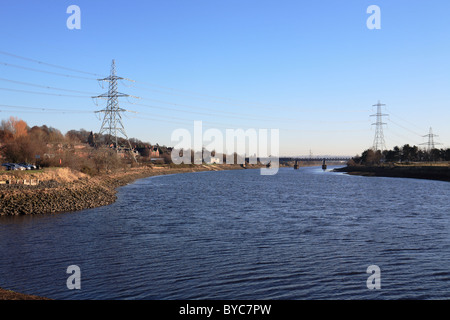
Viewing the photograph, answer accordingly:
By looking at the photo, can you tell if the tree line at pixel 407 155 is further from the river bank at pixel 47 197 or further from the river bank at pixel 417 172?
the river bank at pixel 47 197

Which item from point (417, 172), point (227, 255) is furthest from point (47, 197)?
point (417, 172)

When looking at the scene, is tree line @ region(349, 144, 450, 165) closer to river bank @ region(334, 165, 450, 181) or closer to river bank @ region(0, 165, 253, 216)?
river bank @ region(334, 165, 450, 181)

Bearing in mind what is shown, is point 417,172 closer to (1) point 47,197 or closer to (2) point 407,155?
(2) point 407,155

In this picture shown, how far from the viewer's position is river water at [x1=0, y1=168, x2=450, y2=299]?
1402 cm

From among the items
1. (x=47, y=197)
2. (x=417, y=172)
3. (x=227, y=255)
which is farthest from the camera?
(x=417, y=172)

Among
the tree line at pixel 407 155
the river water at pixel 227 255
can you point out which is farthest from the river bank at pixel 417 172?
the river water at pixel 227 255

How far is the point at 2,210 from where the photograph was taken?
31250mm

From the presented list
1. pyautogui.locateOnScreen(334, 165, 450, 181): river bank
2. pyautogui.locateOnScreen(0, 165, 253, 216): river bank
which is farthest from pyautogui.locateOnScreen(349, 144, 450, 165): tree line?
pyautogui.locateOnScreen(0, 165, 253, 216): river bank

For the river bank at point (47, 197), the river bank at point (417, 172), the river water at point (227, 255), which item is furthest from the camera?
the river bank at point (417, 172)

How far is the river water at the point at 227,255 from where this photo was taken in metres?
14.0

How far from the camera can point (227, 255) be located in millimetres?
18859

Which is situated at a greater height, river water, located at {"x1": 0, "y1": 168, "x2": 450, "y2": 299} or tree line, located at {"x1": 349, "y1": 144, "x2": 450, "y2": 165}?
tree line, located at {"x1": 349, "y1": 144, "x2": 450, "y2": 165}

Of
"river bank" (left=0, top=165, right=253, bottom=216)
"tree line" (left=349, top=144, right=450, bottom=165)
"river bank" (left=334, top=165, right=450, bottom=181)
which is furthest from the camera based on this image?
"tree line" (left=349, top=144, right=450, bottom=165)
